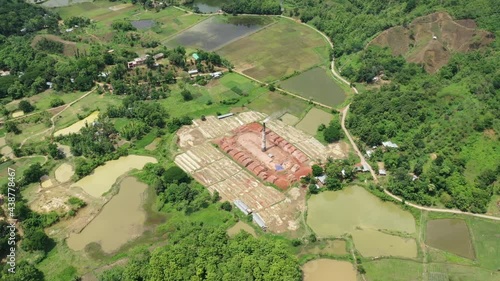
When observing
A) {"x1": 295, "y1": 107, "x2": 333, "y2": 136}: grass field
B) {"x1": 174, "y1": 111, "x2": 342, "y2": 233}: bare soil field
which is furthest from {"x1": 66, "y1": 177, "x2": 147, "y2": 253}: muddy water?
{"x1": 295, "y1": 107, "x2": 333, "y2": 136}: grass field

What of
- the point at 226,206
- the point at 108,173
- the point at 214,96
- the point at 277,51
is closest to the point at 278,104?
the point at 214,96

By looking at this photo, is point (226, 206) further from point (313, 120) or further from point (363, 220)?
point (313, 120)

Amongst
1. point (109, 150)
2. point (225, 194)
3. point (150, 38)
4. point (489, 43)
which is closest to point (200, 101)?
point (109, 150)

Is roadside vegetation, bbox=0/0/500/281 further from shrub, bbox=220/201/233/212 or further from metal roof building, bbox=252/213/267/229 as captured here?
metal roof building, bbox=252/213/267/229

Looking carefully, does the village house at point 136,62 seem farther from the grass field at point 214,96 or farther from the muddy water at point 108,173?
the muddy water at point 108,173

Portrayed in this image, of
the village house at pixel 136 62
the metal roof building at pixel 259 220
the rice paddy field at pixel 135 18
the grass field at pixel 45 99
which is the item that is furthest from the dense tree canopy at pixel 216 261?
the rice paddy field at pixel 135 18

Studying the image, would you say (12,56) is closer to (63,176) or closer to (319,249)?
(63,176)

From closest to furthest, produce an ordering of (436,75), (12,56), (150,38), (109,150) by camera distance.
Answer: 1. (109,150)
2. (436,75)
3. (12,56)
4. (150,38)
